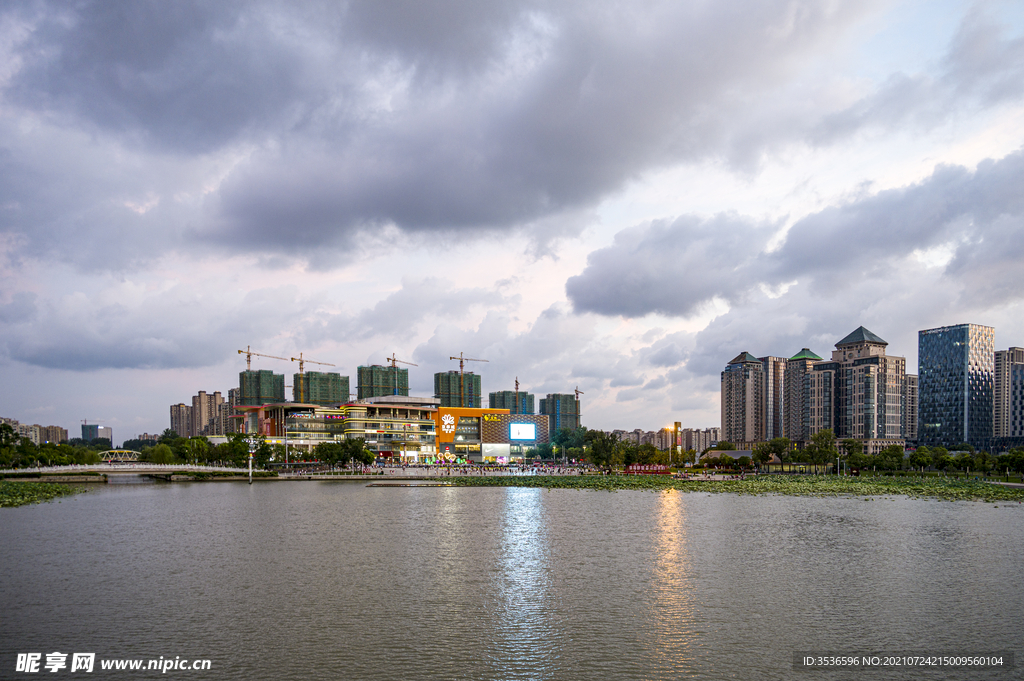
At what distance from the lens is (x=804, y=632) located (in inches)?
1181

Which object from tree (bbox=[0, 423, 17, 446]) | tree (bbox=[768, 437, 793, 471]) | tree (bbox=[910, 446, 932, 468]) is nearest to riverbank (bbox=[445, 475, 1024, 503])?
tree (bbox=[910, 446, 932, 468])

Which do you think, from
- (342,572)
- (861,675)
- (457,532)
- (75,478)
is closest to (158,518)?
(457,532)

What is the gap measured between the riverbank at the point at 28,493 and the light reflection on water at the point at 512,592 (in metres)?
22.6

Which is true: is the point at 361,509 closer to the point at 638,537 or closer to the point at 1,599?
the point at 638,537

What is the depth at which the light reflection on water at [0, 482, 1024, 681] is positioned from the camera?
27.5 meters

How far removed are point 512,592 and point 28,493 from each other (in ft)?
304

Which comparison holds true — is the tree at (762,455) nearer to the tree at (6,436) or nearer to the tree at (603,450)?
the tree at (603,450)

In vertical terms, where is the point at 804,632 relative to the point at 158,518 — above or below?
above

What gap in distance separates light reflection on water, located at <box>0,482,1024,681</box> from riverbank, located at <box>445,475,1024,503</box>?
29.1 m

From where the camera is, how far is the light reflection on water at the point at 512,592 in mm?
27500

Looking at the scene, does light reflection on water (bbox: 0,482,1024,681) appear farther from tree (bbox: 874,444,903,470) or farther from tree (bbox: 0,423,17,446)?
tree (bbox: 0,423,17,446)

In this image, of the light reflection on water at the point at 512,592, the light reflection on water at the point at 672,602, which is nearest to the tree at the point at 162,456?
the light reflection on water at the point at 512,592

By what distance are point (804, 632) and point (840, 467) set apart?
502 ft

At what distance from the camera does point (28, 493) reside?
9662 centimetres
